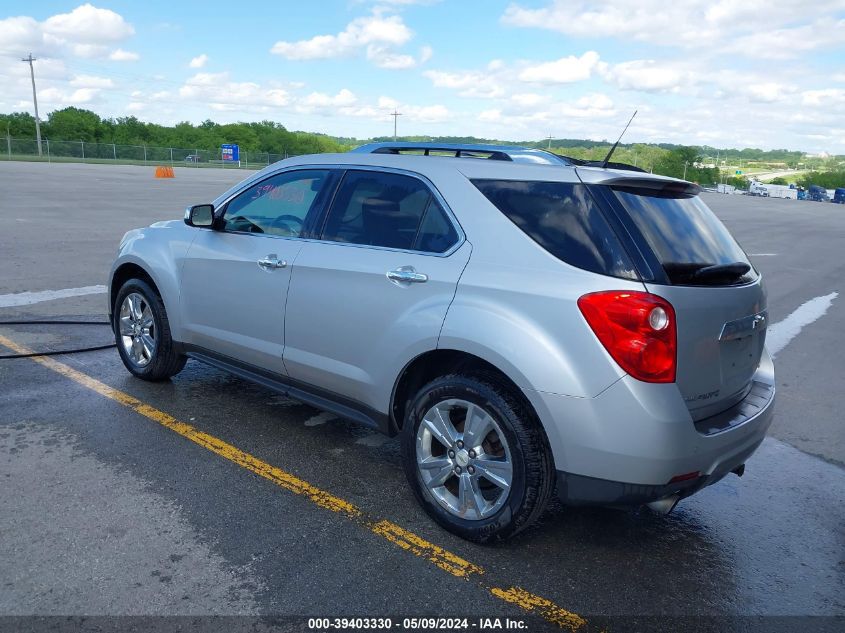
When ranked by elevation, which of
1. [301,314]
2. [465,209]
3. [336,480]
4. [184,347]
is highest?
[465,209]

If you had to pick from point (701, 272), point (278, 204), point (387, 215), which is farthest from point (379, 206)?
point (701, 272)

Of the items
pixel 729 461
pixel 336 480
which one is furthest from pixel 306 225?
pixel 729 461

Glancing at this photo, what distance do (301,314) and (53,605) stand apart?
6.12 ft

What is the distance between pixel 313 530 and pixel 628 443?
60.6 inches

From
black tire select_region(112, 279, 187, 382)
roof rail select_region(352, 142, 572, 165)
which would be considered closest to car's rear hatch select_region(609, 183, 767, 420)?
roof rail select_region(352, 142, 572, 165)

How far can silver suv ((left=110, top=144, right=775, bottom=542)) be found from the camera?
2924mm

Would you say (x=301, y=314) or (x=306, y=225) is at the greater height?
(x=306, y=225)

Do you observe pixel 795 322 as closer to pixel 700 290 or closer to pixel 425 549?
pixel 700 290

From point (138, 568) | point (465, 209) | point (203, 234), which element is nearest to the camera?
point (138, 568)

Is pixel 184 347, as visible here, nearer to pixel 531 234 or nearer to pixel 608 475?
pixel 531 234

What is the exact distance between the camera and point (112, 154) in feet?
230

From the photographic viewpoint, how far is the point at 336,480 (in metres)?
4.02

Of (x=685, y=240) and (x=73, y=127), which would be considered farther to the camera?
(x=73, y=127)

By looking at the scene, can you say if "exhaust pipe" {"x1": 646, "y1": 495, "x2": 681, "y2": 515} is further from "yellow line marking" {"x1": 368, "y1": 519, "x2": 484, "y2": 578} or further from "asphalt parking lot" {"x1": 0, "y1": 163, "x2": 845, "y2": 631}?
"yellow line marking" {"x1": 368, "y1": 519, "x2": 484, "y2": 578}
